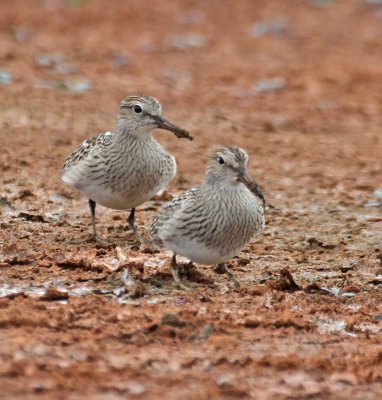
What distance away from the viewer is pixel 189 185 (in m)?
14.7

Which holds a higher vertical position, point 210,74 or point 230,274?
point 210,74

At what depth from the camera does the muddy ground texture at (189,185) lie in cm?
853

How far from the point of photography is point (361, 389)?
8367mm

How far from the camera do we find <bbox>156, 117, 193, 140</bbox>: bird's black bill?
12.2 metres

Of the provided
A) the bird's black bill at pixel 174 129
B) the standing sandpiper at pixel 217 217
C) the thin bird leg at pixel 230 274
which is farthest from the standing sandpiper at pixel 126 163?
the standing sandpiper at pixel 217 217

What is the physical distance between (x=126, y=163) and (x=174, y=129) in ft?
1.87

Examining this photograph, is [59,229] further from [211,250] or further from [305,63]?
[305,63]

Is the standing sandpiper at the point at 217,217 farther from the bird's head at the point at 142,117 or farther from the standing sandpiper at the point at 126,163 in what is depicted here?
the bird's head at the point at 142,117

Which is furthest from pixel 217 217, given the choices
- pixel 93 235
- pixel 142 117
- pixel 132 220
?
pixel 142 117

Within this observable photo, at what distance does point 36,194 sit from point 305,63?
9.73 m

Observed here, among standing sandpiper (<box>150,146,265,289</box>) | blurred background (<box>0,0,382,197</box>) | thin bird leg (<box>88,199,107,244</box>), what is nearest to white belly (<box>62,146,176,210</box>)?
thin bird leg (<box>88,199,107,244</box>)

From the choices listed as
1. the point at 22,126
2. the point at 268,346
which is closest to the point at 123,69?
the point at 22,126

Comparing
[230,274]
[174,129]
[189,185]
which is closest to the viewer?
[230,274]

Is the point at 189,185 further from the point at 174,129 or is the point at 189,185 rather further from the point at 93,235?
the point at 93,235
